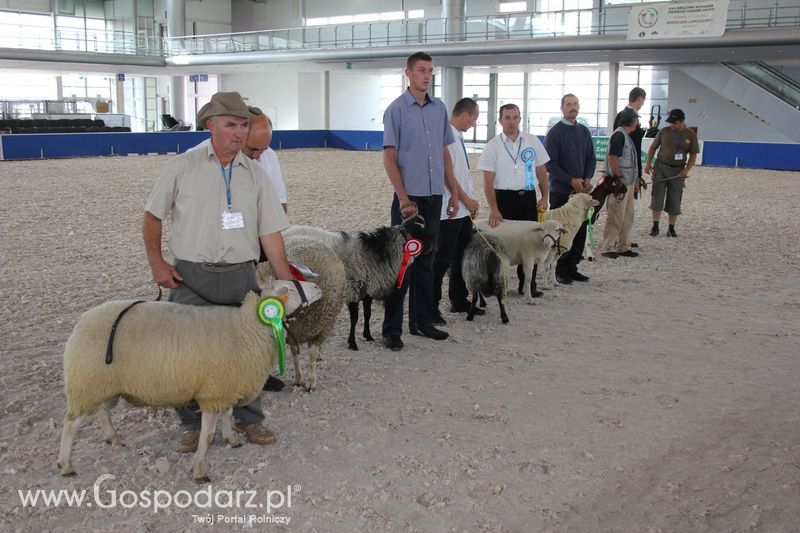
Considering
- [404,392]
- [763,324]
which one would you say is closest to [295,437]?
[404,392]

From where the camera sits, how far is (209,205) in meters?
3.39

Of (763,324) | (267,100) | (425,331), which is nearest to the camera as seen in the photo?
(425,331)

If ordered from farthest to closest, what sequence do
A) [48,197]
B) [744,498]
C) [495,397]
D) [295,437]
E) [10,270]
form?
1. [48,197]
2. [10,270]
3. [495,397]
4. [295,437]
5. [744,498]

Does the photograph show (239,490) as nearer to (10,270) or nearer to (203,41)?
(10,270)

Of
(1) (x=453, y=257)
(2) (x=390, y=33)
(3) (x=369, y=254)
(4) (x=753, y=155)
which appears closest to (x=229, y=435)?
(3) (x=369, y=254)

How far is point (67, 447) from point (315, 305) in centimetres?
167

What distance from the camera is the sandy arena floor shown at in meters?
3.16

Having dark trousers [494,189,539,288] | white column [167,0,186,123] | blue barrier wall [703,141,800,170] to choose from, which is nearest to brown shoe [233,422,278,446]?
dark trousers [494,189,539,288]

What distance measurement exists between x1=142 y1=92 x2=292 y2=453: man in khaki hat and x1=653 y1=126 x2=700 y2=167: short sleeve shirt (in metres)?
7.96

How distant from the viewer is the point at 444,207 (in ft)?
19.1

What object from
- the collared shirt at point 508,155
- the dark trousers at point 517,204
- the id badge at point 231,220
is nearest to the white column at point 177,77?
the dark trousers at point 517,204

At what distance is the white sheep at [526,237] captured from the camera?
6664 mm

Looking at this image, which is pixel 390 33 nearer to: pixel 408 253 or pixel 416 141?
pixel 416 141

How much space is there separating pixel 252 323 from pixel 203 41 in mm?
36337
